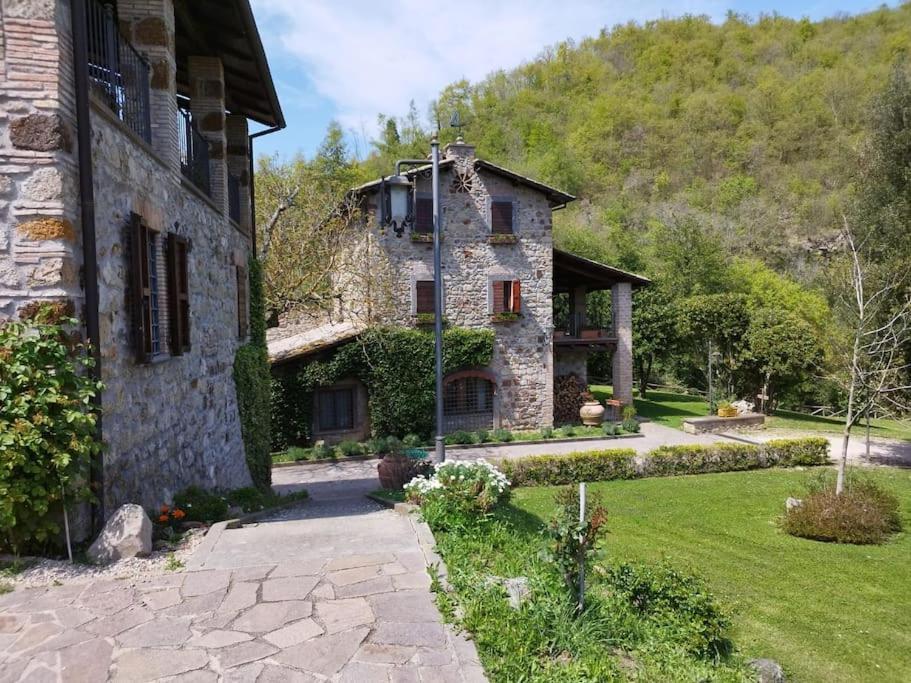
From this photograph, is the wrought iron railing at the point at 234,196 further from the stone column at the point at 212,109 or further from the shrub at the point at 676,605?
the shrub at the point at 676,605

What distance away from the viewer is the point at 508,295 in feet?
61.6

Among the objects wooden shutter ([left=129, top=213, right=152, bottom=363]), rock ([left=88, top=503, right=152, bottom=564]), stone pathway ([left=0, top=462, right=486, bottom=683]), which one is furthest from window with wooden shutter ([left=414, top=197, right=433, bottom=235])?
rock ([left=88, top=503, right=152, bottom=564])

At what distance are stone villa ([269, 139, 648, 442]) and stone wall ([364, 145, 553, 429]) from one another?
0.11ft

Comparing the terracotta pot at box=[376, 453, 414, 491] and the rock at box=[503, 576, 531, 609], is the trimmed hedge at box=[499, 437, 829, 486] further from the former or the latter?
the rock at box=[503, 576, 531, 609]

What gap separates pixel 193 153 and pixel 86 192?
3.71 meters

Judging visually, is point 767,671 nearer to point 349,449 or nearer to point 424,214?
point 349,449

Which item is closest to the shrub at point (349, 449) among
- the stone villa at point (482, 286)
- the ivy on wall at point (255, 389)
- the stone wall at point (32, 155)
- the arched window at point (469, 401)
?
the stone villa at point (482, 286)

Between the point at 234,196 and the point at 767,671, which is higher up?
the point at 234,196

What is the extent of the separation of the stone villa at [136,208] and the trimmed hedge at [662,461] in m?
6.56

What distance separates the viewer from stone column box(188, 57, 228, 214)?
324 inches

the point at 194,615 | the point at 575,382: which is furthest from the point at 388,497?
the point at 575,382

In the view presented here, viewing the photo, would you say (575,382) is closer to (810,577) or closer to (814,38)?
(810,577)

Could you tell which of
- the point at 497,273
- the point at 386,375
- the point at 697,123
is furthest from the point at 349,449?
the point at 697,123

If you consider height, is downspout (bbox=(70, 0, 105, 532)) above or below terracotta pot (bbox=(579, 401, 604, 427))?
above
